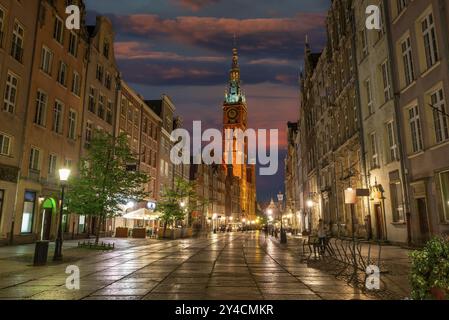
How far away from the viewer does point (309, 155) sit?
51219 mm

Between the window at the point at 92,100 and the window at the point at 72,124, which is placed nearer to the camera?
the window at the point at 72,124

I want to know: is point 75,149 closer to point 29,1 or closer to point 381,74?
point 29,1

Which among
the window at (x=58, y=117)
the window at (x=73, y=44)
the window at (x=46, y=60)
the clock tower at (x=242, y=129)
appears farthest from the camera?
the clock tower at (x=242, y=129)

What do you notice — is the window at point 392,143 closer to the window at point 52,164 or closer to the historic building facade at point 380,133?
the historic building facade at point 380,133

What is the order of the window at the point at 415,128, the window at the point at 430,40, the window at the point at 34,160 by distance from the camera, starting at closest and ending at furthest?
the window at the point at 430,40
the window at the point at 415,128
the window at the point at 34,160

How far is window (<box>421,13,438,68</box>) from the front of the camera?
59.3ft

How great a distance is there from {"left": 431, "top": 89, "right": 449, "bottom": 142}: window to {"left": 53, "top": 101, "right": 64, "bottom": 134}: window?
86.6ft

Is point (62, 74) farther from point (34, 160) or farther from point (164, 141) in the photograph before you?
point (164, 141)

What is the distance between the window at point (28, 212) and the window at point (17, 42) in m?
9.33

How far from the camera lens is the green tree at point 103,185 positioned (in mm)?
22188

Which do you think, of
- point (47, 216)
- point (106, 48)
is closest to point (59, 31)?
point (106, 48)

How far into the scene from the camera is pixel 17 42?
24328 mm

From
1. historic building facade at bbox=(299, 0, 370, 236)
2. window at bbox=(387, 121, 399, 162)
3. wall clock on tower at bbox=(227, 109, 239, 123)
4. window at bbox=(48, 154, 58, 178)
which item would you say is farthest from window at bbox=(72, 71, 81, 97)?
wall clock on tower at bbox=(227, 109, 239, 123)

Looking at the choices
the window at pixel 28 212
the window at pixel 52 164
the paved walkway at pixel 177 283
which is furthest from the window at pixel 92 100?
the paved walkway at pixel 177 283
